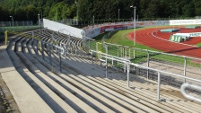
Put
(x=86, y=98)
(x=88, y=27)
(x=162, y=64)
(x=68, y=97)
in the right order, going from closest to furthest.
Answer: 1. (x=68, y=97)
2. (x=86, y=98)
3. (x=162, y=64)
4. (x=88, y=27)

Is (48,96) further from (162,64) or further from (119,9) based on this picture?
(119,9)

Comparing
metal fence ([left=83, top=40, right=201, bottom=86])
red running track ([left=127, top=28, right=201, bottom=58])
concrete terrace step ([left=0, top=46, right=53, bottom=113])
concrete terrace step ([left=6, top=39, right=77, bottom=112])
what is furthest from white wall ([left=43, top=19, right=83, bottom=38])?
concrete terrace step ([left=6, top=39, right=77, bottom=112])

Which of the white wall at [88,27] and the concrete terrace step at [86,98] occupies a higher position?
the white wall at [88,27]

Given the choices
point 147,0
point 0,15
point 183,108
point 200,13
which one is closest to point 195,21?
point 200,13

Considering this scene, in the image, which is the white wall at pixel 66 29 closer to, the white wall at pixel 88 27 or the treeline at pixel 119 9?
the white wall at pixel 88 27

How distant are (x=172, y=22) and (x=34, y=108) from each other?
78.6 m

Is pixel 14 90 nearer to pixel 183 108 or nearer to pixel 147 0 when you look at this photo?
pixel 183 108

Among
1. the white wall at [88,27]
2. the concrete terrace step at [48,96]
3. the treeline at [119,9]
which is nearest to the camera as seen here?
the concrete terrace step at [48,96]

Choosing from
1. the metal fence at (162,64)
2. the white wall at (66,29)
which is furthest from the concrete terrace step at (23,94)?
the white wall at (66,29)

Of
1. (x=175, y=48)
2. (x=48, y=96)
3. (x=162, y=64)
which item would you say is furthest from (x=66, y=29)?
(x=48, y=96)

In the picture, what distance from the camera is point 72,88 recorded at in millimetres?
6684

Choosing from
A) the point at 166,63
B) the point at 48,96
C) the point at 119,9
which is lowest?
the point at 166,63

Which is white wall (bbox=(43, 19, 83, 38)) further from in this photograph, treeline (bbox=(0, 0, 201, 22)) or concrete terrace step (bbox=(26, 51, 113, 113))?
treeline (bbox=(0, 0, 201, 22))

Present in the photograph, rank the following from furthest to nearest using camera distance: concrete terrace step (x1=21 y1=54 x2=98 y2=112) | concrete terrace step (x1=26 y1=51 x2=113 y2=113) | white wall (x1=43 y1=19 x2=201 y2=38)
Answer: white wall (x1=43 y1=19 x2=201 y2=38), concrete terrace step (x1=26 y1=51 x2=113 y2=113), concrete terrace step (x1=21 y1=54 x2=98 y2=112)
